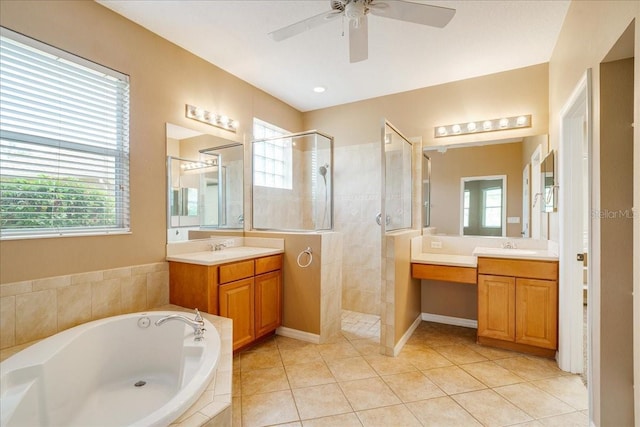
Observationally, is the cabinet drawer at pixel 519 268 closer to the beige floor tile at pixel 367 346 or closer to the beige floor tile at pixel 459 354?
the beige floor tile at pixel 459 354

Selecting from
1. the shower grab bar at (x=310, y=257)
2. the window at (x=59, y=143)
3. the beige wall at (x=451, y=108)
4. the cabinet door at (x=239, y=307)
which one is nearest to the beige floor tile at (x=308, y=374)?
the cabinet door at (x=239, y=307)

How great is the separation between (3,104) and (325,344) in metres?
2.90

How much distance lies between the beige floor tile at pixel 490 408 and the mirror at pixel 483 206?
5.51 feet

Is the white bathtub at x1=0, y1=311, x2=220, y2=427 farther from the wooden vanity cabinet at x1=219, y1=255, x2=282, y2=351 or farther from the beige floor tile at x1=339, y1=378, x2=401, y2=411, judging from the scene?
the beige floor tile at x1=339, y1=378, x2=401, y2=411

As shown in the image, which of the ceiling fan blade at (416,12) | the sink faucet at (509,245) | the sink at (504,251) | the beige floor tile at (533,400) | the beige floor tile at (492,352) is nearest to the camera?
the ceiling fan blade at (416,12)

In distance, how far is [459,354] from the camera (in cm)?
266

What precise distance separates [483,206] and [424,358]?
5.62 feet

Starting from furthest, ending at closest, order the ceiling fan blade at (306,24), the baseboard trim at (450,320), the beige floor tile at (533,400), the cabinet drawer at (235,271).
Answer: the baseboard trim at (450,320) → the cabinet drawer at (235,271) → the beige floor tile at (533,400) → the ceiling fan blade at (306,24)

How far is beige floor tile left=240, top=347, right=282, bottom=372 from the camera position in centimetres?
244

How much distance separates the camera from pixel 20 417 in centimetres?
131

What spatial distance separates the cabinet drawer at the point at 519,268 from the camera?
8.24 feet

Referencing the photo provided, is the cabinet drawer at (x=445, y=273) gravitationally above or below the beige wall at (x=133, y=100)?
below

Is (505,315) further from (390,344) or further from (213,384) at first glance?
(213,384)

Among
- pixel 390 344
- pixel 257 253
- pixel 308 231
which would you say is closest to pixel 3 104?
pixel 257 253
